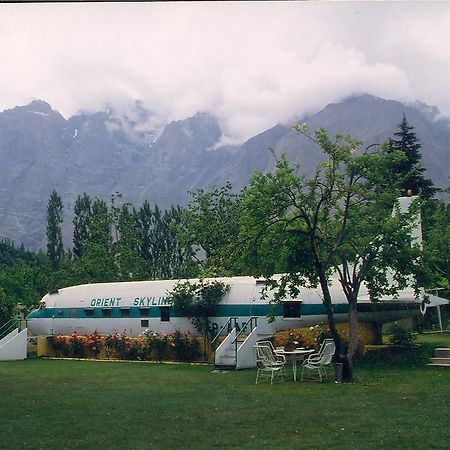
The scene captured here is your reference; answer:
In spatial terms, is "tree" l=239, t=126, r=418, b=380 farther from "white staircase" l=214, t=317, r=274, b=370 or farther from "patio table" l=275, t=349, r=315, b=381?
"white staircase" l=214, t=317, r=274, b=370

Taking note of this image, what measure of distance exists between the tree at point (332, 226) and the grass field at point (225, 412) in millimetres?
2114

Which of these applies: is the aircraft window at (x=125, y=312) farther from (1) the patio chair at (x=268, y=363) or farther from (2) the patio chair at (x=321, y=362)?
(2) the patio chair at (x=321, y=362)

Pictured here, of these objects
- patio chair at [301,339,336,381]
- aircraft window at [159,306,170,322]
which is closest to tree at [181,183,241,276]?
aircraft window at [159,306,170,322]

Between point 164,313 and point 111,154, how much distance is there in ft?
190

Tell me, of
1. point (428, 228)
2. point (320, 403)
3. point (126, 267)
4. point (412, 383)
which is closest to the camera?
point (320, 403)

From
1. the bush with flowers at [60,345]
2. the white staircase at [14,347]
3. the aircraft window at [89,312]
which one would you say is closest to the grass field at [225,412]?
the white staircase at [14,347]

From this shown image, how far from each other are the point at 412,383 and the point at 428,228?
639 inches

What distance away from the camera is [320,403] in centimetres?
1075

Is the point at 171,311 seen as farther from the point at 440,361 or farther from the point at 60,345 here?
the point at 440,361

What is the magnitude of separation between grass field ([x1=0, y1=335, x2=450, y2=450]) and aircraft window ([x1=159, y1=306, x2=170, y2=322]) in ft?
18.3

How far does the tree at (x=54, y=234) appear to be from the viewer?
41906 mm

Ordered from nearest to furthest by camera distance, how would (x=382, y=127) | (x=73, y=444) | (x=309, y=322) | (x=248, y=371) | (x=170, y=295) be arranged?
(x=73, y=444) < (x=248, y=371) < (x=309, y=322) < (x=170, y=295) < (x=382, y=127)

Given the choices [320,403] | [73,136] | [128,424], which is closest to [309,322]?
[320,403]

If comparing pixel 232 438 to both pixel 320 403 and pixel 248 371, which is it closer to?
pixel 320 403
